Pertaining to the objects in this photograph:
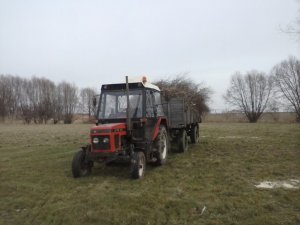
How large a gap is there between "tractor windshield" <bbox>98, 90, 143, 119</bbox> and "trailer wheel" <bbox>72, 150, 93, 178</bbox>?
1.20 m

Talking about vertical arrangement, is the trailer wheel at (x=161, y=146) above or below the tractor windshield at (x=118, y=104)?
below

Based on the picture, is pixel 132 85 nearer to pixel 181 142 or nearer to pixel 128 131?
pixel 128 131

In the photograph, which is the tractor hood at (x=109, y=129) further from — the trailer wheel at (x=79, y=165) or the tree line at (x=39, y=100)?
the tree line at (x=39, y=100)

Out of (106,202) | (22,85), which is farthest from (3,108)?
(106,202)

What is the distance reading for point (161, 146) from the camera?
28.0 ft

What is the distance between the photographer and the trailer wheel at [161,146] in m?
8.33

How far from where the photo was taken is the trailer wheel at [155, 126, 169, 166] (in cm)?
833

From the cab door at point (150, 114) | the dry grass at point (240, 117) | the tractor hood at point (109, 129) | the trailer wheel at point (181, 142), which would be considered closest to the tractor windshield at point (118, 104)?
the cab door at point (150, 114)

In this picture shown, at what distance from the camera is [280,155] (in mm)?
9805

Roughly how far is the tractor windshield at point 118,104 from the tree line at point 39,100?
57790 mm

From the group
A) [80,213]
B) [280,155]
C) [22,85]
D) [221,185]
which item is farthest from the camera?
[22,85]

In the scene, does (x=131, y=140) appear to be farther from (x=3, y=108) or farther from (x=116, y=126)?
(x=3, y=108)

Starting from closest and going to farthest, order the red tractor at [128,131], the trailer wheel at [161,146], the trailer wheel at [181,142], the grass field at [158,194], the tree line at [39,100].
Answer: 1. the grass field at [158,194]
2. the red tractor at [128,131]
3. the trailer wheel at [161,146]
4. the trailer wheel at [181,142]
5. the tree line at [39,100]

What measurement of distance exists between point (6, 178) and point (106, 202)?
148 inches
